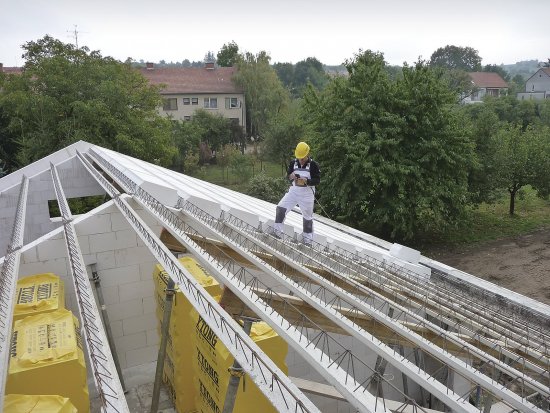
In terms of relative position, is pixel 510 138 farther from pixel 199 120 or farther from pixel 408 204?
pixel 199 120

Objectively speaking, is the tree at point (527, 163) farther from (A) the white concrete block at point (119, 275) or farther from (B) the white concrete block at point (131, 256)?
(A) the white concrete block at point (119, 275)

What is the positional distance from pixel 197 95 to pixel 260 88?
5.82 m

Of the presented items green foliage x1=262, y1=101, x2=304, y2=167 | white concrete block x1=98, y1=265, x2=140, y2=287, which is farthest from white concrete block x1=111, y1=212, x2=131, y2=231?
green foliage x1=262, y1=101, x2=304, y2=167

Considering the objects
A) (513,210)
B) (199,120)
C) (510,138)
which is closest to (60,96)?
(199,120)

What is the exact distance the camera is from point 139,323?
6.54 metres

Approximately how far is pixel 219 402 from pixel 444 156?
11.8m

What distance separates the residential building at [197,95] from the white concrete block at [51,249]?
1281 inches

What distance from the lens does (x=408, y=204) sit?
1430 centimetres

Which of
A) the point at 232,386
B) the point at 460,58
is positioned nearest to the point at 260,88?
the point at 232,386

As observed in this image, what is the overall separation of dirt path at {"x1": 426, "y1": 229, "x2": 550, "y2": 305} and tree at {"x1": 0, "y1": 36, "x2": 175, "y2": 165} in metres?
12.1

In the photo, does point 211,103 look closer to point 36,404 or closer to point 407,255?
point 407,255

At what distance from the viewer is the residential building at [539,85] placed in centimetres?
6925

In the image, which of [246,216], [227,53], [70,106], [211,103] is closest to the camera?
[246,216]

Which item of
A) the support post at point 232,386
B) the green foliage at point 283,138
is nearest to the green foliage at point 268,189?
the green foliage at point 283,138
